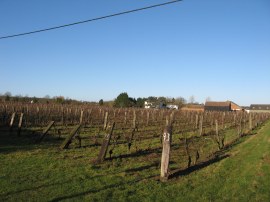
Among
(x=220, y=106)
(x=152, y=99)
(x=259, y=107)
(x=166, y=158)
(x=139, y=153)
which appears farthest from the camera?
(x=259, y=107)

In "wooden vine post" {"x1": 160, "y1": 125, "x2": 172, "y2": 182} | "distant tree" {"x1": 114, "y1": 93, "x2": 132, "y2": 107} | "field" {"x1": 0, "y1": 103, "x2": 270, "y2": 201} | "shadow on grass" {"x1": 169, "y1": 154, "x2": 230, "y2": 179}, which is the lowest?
"field" {"x1": 0, "y1": 103, "x2": 270, "y2": 201}

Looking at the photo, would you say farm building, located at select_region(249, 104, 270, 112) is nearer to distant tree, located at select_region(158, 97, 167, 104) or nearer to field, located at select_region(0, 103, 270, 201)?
distant tree, located at select_region(158, 97, 167, 104)

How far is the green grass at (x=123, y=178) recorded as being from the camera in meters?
6.86

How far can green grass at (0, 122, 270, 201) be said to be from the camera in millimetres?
6855

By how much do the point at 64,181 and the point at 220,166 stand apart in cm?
522

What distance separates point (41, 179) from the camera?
799cm

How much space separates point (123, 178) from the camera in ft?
27.5

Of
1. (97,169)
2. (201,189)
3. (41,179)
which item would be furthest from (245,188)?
(41,179)

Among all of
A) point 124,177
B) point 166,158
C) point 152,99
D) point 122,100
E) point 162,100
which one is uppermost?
point 152,99

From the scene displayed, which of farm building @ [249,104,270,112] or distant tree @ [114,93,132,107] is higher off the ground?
farm building @ [249,104,270,112]

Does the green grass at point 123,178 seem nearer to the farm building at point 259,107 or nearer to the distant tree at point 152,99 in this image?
the distant tree at point 152,99

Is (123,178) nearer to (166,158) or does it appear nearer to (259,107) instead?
(166,158)

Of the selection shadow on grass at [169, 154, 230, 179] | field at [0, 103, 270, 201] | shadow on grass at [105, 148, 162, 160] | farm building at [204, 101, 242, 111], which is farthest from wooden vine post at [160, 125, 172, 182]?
farm building at [204, 101, 242, 111]

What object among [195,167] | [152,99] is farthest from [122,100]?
[195,167]
